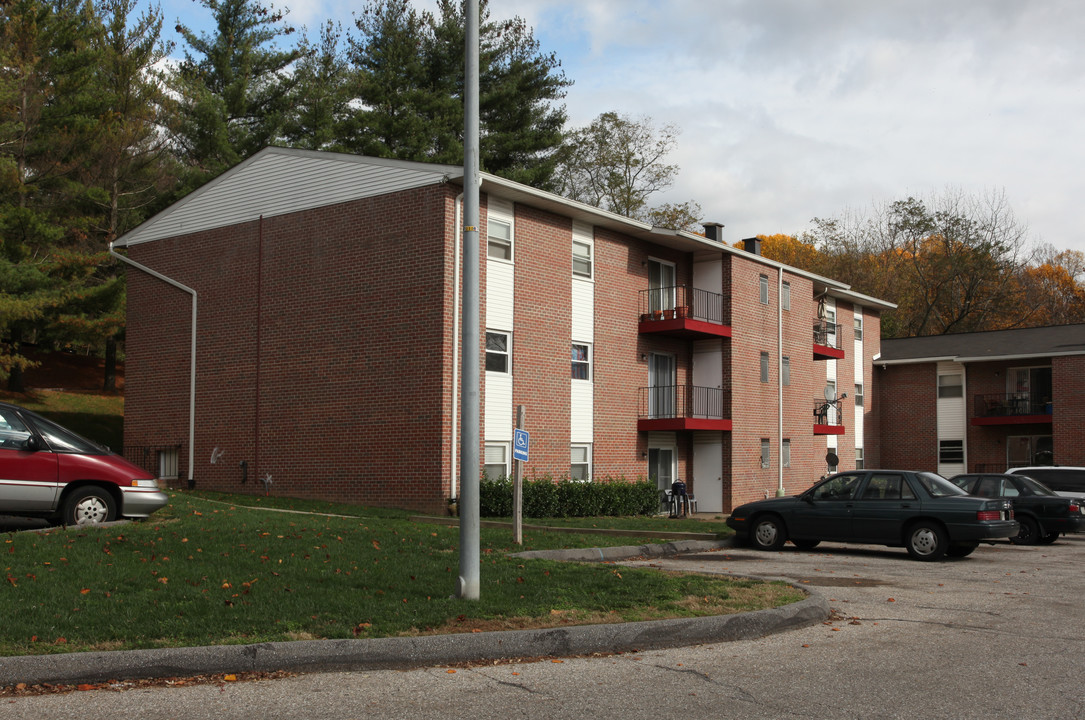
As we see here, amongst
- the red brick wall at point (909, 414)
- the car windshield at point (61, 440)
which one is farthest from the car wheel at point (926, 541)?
the red brick wall at point (909, 414)

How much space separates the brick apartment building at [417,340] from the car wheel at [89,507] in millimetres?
9276

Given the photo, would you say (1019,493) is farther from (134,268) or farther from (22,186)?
(22,186)

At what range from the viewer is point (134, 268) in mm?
30219

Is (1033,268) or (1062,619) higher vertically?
(1033,268)

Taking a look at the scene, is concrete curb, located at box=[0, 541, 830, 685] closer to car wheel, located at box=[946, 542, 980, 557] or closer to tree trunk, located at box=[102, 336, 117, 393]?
car wheel, located at box=[946, 542, 980, 557]

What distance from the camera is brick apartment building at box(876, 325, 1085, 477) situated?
36.7m

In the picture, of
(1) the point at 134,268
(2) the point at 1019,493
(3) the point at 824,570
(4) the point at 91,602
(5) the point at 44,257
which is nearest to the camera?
(4) the point at 91,602

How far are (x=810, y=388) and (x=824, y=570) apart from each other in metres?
22.0

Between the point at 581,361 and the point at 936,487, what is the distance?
38.5 feet

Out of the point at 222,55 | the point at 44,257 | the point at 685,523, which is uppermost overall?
the point at 222,55

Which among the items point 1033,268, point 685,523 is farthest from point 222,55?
point 1033,268

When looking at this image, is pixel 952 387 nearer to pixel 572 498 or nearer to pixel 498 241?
pixel 572 498

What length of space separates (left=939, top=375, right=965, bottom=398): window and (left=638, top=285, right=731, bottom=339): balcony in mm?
15711

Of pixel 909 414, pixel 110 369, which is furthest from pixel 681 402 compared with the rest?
pixel 110 369
